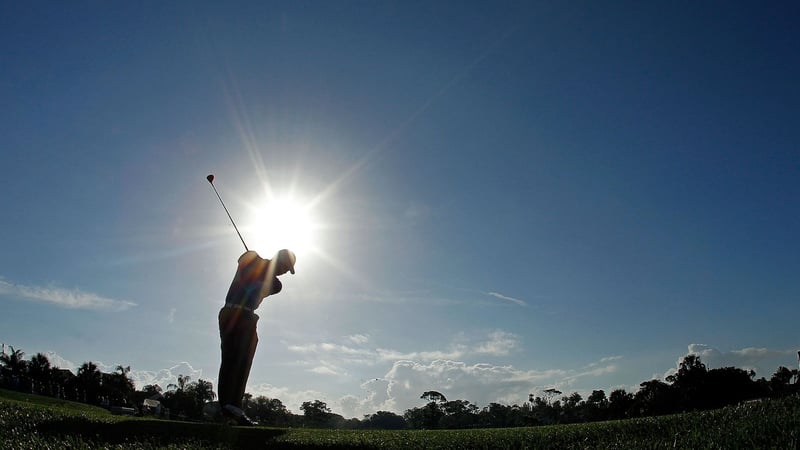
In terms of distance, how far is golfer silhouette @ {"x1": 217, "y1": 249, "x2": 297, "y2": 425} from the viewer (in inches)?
688

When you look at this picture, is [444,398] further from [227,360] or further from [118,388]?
[227,360]

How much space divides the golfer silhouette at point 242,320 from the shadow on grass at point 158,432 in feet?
6.54

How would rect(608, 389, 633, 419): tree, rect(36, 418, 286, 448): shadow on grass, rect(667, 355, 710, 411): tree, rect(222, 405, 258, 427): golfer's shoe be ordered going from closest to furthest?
rect(36, 418, 286, 448): shadow on grass < rect(222, 405, 258, 427): golfer's shoe < rect(667, 355, 710, 411): tree < rect(608, 389, 633, 419): tree

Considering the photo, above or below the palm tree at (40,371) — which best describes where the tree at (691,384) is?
below

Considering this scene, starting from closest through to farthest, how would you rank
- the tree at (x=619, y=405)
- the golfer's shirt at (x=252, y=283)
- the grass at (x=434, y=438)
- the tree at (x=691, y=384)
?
1. the grass at (x=434, y=438)
2. the golfer's shirt at (x=252, y=283)
3. the tree at (x=691, y=384)
4. the tree at (x=619, y=405)

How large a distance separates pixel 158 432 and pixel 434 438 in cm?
765

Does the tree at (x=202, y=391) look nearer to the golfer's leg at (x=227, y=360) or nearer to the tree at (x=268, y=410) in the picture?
the tree at (x=268, y=410)

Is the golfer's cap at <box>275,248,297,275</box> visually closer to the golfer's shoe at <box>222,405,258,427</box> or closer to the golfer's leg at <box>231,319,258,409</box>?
the golfer's leg at <box>231,319,258,409</box>

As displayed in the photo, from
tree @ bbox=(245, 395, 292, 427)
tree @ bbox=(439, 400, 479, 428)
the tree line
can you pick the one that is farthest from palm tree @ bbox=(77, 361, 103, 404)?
Result: tree @ bbox=(439, 400, 479, 428)

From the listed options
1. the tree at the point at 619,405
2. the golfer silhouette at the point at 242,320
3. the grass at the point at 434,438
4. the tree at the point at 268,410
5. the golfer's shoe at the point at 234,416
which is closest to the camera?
the grass at the point at 434,438

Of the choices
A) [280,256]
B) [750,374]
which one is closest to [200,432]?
[280,256]

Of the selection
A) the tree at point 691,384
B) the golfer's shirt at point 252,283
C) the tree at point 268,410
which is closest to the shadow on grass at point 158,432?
the golfer's shirt at point 252,283

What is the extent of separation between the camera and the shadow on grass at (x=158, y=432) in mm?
12359

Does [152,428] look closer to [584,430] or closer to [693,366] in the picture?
[584,430]
